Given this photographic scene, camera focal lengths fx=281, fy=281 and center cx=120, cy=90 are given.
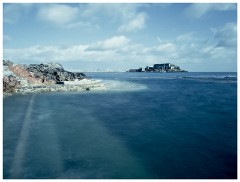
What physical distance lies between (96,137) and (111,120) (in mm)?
6607

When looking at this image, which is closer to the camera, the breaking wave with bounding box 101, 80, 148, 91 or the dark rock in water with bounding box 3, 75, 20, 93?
the dark rock in water with bounding box 3, 75, 20, 93

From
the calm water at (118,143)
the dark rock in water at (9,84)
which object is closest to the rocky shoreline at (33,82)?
the dark rock in water at (9,84)

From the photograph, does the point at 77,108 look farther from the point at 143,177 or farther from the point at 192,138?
the point at 143,177

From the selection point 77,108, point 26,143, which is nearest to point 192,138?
point 26,143

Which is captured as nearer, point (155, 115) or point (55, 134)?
point (55, 134)

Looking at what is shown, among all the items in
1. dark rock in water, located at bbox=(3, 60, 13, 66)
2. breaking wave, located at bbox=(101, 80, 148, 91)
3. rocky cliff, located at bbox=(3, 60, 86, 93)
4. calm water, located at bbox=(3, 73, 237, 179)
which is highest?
dark rock in water, located at bbox=(3, 60, 13, 66)

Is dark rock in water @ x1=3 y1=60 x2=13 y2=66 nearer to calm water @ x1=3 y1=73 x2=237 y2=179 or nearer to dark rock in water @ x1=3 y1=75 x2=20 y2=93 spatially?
dark rock in water @ x1=3 y1=75 x2=20 y2=93

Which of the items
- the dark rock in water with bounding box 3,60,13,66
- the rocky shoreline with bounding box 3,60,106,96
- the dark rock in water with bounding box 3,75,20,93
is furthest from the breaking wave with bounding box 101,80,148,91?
the dark rock in water with bounding box 3,60,13,66

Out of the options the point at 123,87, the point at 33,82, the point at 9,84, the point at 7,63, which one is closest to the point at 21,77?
the point at 33,82

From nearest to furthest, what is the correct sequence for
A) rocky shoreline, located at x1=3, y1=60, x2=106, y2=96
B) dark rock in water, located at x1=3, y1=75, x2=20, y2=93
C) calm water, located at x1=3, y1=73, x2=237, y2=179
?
calm water, located at x1=3, y1=73, x2=237, y2=179 → dark rock in water, located at x1=3, y1=75, x2=20, y2=93 → rocky shoreline, located at x1=3, y1=60, x2=106, y2=96

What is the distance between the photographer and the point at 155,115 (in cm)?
3130

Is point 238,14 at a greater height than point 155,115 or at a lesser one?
greater

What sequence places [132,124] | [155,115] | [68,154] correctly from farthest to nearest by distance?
[155,115]
[132,124]
[68,154]

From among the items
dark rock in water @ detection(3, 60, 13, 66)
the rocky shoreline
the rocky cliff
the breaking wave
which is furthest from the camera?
the breaking wave
